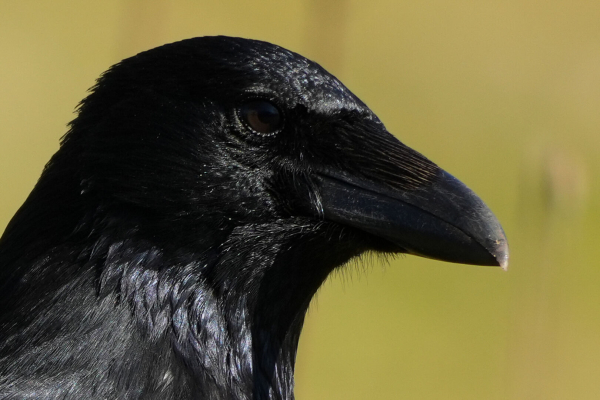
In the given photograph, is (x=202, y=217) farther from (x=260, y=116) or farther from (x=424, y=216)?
(x=424, y=216)

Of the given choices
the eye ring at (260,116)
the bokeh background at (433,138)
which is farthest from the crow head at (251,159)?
the bokeh background at (433,138)

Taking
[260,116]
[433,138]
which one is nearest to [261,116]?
[260,116]

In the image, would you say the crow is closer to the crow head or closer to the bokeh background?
the crow head

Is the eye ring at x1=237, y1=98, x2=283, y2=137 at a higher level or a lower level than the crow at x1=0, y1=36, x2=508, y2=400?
higher

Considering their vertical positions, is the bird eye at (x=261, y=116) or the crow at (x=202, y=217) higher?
the bird eye at (x=261, y=116)

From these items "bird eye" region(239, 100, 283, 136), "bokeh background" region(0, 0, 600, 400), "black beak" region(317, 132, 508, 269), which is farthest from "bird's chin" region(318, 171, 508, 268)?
"bokeh background" region(0, 0, 600, 400)

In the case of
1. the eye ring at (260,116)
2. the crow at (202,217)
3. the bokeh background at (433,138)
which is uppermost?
the bokeh background at (433,138)

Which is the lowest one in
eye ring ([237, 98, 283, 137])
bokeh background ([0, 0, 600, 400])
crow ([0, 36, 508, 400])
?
crow ([0, 36, 508, 400])

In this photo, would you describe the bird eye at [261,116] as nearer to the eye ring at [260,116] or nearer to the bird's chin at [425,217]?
the eye ring at [260,116]
